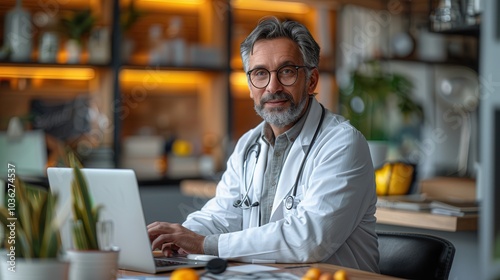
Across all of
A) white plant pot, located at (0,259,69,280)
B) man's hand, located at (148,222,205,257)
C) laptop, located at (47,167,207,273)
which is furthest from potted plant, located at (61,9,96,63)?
white plant pot, located at (0,259,69,280)

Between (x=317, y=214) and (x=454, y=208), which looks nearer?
(x=317, y=214)

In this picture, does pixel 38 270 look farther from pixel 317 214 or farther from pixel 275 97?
pixel 275 97

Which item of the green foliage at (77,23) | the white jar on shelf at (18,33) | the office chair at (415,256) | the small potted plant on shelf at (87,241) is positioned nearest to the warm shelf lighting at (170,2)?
the green foliage at (77,23)

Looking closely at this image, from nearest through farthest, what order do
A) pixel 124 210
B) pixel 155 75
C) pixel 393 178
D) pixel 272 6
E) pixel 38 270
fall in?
pixel 38 270, pixel 124 210, pixel 393 178, pixel 155 75, pixel 272 6

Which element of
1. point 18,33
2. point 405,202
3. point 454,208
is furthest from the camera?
point 18,33

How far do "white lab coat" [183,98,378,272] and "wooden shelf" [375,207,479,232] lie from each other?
Result: 884mm

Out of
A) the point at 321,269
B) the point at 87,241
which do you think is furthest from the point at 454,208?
the point at 87,241

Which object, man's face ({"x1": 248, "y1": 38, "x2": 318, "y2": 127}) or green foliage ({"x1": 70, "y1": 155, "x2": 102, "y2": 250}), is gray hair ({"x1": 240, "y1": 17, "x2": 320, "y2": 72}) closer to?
man's face ({"x1": 248, "y1": 38, "x2": 318, "y2": 127})

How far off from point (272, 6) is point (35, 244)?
448cm

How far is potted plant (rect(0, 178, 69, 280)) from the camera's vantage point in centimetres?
148

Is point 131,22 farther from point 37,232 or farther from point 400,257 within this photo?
point 37,232

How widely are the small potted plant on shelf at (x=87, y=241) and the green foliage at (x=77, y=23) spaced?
3.45 meters

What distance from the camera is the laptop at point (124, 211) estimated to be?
188 centimetres

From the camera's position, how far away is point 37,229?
1.53 metres
